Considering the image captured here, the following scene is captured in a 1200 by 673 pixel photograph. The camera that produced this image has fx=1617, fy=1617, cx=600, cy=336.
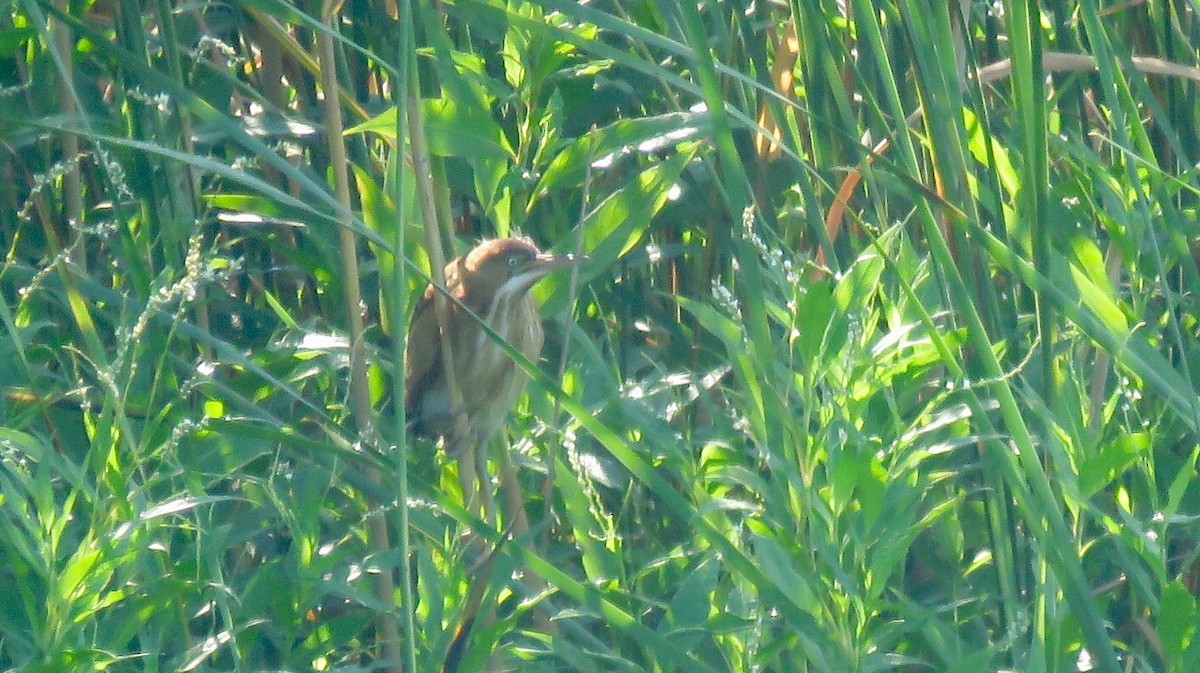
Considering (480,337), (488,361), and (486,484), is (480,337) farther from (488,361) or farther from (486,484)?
(486,484)

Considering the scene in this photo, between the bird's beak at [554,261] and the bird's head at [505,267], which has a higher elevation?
the bird's beak at [554,261]

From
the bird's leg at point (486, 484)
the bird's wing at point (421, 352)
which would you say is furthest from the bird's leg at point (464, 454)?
the bird's wing at point (421, 352)

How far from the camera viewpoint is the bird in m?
2.46

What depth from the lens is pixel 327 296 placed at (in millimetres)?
2475

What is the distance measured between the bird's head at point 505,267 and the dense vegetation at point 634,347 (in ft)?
0.17

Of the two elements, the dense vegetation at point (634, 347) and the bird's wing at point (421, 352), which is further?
the bird's wing at point (421, 352)

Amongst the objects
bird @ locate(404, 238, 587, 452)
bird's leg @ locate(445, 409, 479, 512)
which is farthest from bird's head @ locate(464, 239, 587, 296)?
bird's leg @ locate(445, 409, 479, 512)

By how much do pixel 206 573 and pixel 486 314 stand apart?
95 centimetres

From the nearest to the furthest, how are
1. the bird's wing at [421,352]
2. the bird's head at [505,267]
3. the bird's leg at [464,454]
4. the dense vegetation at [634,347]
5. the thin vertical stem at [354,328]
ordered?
1. the dense vegetation at [634,347]
2. the thin vertical stem at [354,328]
3. the bird's leg at [464,454]
4. the bird's head at [505,267]
5. the bird's wing at [421,352]

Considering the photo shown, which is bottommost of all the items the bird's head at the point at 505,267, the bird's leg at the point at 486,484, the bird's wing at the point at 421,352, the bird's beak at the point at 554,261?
the bird's wing at the point at 421,352

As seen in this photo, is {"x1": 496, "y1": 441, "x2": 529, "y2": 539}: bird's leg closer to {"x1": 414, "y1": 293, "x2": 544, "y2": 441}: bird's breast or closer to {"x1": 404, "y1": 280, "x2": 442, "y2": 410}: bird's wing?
{"x1": 414, "y1": 293, "x2": 544, "y2": 441}: bird's breast

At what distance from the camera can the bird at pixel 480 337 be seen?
246 cm

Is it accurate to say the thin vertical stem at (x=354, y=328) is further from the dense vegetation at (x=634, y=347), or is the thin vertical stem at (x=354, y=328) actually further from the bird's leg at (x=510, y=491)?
the bird's leg at (x=510, y=491)

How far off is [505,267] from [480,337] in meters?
0.31
